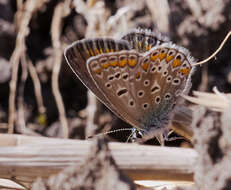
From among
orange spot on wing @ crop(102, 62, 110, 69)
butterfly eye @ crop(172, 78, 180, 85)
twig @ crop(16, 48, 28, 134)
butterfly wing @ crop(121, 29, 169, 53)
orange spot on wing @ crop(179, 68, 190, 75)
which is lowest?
twig @ crop(16, 48, 28, 134)

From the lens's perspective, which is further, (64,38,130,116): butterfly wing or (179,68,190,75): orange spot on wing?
(179,68,190,75): orange spot on wing

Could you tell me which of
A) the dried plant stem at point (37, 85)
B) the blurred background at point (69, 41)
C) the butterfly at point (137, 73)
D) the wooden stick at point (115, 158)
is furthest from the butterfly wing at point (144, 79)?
the dried plant stem at point (37, 85)

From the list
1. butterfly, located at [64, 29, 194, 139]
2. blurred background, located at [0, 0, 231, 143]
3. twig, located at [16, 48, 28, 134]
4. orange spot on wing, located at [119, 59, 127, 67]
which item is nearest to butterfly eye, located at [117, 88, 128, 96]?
butterfly, located at [64, 29, 194, 139]

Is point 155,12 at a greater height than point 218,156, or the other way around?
point 155,12

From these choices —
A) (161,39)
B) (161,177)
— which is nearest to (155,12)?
(161,39)

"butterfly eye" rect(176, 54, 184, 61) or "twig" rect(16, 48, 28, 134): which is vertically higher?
"butterfly eye" rect(176, 54, 184, 61)

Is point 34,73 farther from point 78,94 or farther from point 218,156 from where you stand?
point 218,156

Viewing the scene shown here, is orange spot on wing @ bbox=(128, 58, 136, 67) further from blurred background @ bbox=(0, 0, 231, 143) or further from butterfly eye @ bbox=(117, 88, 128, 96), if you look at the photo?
blurred background @ bbox=(0, 0, 231, 143)
